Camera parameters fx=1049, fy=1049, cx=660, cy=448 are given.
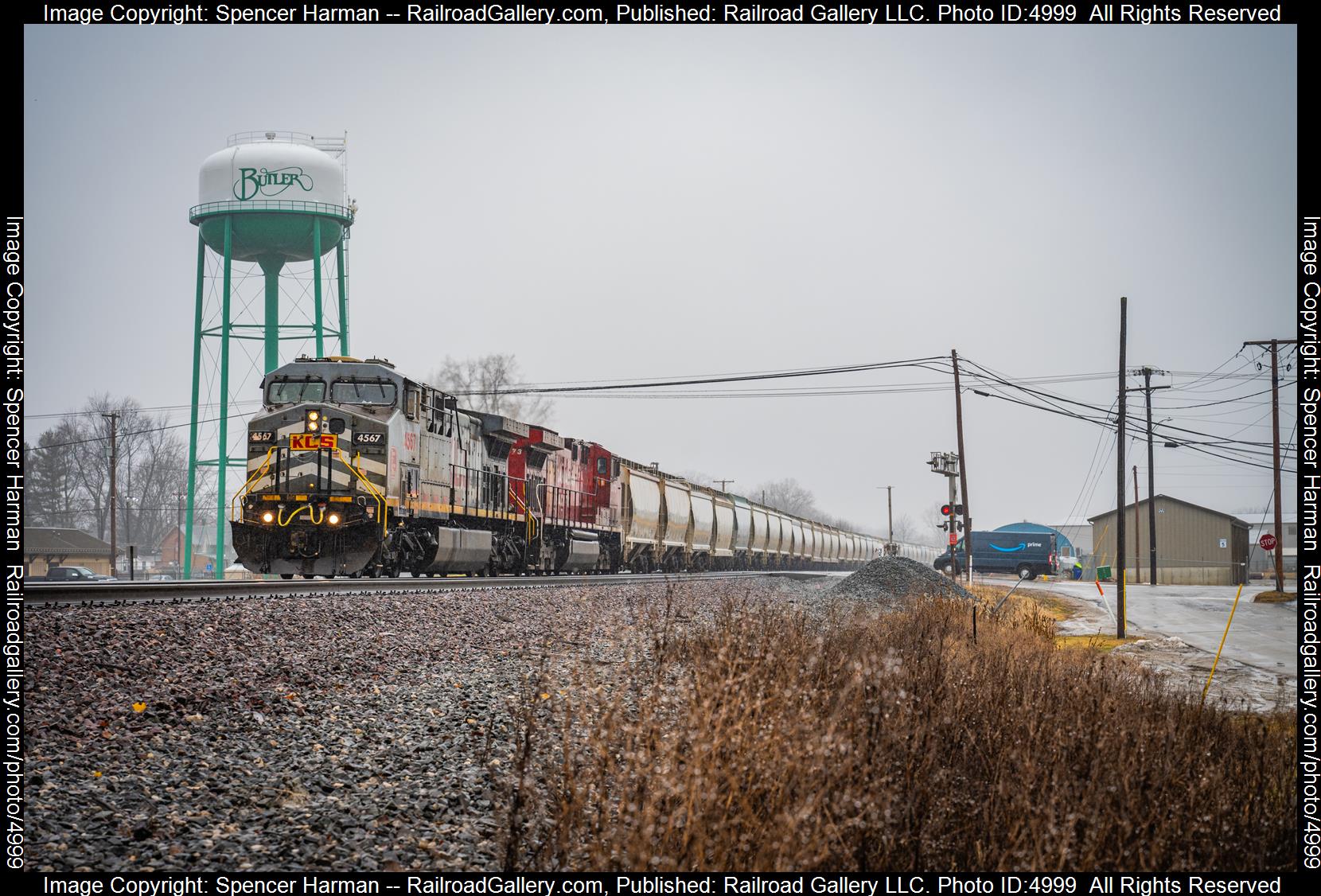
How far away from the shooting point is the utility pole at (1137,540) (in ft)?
144

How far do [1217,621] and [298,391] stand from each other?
61.4ft

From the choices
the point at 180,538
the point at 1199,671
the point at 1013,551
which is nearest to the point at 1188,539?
the point at 1013,551

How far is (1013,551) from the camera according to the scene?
57.6m

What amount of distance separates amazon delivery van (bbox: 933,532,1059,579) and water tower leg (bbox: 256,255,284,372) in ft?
116

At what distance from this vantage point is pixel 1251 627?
2023 cm

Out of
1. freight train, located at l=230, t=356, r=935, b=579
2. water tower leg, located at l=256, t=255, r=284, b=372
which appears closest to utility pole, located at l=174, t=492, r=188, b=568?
water tower leg, located at l=256, t=255, r=284, b=372

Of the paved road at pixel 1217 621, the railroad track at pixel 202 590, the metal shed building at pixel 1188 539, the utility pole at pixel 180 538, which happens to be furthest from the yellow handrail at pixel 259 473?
the utility pole at pixel 180 538

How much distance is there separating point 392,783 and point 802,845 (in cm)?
263

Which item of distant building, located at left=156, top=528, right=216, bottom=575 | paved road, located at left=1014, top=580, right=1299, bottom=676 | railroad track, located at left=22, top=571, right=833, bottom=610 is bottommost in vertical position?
distant building, located at left=156, top=528, right=216, bottom=575

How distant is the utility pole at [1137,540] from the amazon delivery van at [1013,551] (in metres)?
4.19

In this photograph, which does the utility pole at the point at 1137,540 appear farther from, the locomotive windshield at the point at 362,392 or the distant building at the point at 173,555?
the distant building at the point at 173,555

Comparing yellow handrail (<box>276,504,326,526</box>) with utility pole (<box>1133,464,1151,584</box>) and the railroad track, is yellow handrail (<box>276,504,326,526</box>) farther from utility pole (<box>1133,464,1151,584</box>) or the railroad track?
utility pole (<box>1133,464,1151,584</box>)

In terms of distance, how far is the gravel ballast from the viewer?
4.84 metres

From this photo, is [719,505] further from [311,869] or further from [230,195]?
[311,869]
